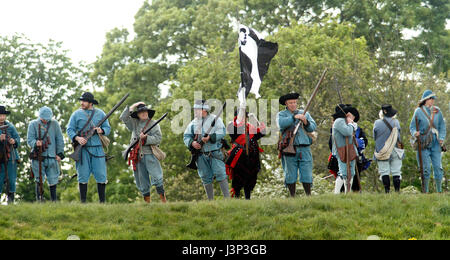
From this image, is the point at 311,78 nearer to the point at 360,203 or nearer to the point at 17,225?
the point at 360,203

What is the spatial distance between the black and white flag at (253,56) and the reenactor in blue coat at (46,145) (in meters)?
4.41

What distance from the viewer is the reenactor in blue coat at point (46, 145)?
16.5 m

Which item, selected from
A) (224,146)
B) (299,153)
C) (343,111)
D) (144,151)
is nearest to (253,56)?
(224,146)

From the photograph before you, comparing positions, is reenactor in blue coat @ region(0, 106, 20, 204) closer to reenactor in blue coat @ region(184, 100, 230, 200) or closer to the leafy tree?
reenactor in blue coat @ region(184, 100, 230, 200)

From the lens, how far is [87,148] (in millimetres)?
15500

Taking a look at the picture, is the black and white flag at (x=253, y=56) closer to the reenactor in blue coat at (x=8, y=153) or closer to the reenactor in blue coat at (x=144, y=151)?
the reenactor in blue coat at (x=144, y=151)

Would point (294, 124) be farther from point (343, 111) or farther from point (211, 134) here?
point (211, 134)

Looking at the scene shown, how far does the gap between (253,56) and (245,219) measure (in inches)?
162

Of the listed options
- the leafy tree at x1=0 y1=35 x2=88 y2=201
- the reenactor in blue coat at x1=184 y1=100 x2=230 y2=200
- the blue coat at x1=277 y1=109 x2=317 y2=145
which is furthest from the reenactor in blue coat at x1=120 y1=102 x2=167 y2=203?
the leafy tree at x1=0 y1=35 x2=88 y2=201

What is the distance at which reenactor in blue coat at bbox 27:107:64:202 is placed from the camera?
16.5m
